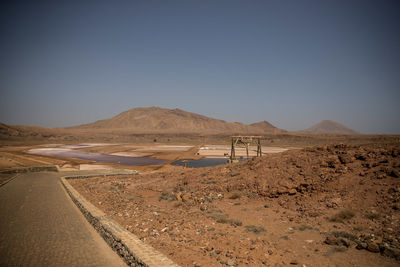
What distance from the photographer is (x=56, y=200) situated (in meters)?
12.7

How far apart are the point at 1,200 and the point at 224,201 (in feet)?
40.9

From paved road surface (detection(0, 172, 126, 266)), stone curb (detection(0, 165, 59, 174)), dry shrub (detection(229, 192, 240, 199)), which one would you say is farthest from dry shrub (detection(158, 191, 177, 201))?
stone curb (detection(0, 165, 59, 174))

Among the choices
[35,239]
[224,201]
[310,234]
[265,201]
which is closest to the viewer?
[310,234]

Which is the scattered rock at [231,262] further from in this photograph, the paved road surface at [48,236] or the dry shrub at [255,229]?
the paved road surface at [48,236]

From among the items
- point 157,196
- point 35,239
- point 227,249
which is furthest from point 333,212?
point 35,239

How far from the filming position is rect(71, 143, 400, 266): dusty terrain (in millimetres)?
5504

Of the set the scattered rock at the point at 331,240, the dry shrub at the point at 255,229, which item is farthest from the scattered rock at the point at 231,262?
the scattered rock at the point at 331,240

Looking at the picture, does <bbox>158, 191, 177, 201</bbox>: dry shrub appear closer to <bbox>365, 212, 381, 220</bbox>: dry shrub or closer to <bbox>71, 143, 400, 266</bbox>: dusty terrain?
<bbox>71, 143, 400, 266</bbox>: dusty terrain

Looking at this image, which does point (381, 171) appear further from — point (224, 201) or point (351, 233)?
point (224, 201)

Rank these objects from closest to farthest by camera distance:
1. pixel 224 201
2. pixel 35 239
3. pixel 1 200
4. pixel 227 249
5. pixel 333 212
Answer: pixel 227 249
pixel 333 212
pixel 35 239
pixel 224 201
pixel 1 200

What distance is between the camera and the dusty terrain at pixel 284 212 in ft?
18.1

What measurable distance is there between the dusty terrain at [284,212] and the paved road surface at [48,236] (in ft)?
4.11

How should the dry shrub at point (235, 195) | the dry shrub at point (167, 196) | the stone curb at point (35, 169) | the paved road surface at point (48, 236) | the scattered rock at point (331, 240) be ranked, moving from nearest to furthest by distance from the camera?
the scattered rock at point (331, 240), the paved road surface at point (48, 236), the dry shrub at point (235, 195), the dry shrub at point (167, 196), the stone curb at point (35, 169)

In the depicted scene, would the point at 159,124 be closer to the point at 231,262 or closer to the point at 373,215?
the point at 373,215
